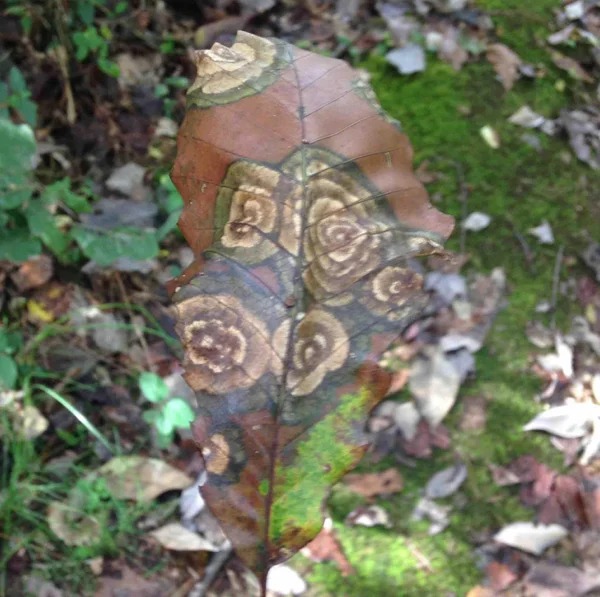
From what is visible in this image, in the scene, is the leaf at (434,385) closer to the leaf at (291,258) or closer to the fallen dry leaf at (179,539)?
the fallen dry leaf at (179,539)

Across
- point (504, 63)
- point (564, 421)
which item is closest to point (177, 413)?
point (564, 421)

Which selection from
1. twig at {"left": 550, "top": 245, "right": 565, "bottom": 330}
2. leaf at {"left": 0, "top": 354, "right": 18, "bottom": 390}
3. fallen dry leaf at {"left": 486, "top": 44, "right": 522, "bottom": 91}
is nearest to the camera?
leaf at {"left": 0, "top": 354, "right": 18, "bottom": 390}

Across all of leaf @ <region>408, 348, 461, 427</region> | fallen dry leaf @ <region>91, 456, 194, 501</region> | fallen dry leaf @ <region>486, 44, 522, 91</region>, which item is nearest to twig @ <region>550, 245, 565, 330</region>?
leaf @ <region>408, 348, 461, 427</region>

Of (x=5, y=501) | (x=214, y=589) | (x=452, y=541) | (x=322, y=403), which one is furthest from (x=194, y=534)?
(x=322, y=403)

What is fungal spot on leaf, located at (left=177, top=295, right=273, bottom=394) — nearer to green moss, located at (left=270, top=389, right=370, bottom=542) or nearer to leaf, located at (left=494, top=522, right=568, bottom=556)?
green moss, located at (left=270, top=389, right=370, bottom=542)

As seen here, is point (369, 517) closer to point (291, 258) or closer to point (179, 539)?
point (179, 539)

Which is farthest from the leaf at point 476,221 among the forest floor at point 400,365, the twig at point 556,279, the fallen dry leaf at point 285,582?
the fallen dry leaf at point 285,582
